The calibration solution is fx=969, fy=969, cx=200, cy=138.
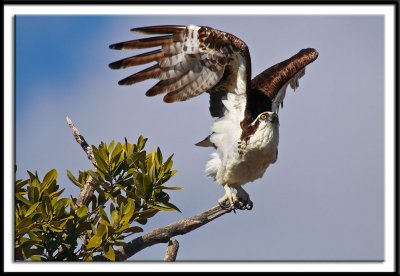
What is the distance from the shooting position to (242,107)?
27.8 ft

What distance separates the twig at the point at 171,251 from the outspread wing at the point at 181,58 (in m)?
1.19

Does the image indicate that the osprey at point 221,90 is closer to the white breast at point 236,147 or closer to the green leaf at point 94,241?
the white breast at point 236,147

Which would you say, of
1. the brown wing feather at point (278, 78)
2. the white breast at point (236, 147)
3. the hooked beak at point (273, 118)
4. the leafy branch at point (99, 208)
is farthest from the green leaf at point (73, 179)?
the brown wing feather at point (278, 78)

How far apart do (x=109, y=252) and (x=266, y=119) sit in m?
1.84

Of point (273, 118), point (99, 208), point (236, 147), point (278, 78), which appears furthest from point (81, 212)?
point (278, 78)

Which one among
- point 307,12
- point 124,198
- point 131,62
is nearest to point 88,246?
point 124,198

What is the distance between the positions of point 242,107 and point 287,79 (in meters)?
0.89

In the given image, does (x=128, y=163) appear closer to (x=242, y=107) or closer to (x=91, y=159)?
(x=91, y=159)

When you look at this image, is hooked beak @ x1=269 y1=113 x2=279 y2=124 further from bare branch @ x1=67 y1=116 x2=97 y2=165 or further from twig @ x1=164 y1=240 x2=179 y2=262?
bare branch @ x1=67 y1=116 x2=97 y2=165

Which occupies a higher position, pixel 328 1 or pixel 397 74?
pixel 328 1

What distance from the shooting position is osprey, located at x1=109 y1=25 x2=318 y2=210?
7988 millimetres

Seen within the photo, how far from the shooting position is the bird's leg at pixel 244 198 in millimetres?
8719

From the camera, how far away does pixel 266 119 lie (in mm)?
8273

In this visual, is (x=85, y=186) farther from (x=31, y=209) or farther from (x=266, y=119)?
(x=266, y=119)
